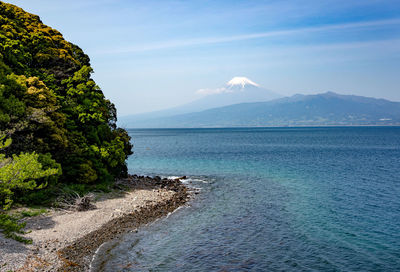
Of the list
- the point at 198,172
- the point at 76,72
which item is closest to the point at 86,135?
the point at 76,72

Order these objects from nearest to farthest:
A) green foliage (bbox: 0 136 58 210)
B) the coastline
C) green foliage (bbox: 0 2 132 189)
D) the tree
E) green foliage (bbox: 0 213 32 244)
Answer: the coastline, green foliage (bbox: 0 136 58 210), the tree, green foliage (bbox: 0 213 32 244), green foliage (bbox: 0 2 132 189)

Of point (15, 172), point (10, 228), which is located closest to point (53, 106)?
point (15, 172)

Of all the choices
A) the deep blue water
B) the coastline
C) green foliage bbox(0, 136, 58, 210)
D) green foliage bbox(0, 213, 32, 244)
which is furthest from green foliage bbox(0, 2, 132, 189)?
the deep blue water

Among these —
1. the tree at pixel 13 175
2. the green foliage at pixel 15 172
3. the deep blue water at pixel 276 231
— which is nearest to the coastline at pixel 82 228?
the tree at pixel 13 175

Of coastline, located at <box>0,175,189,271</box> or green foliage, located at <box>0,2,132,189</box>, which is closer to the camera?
coastline, located at <box>0,175,189,271</box>

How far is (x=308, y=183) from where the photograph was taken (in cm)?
4734

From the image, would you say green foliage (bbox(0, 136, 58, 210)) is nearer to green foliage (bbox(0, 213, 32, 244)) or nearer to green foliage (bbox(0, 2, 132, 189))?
green foliage (bbox(0, 213, 32, 244))

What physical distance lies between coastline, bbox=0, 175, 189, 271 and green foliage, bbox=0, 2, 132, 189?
442 cm

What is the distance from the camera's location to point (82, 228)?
25.4 metres

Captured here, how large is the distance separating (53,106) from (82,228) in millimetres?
13296

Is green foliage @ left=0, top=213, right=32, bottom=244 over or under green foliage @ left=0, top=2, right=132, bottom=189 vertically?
under

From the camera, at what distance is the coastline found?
18875 millimetres

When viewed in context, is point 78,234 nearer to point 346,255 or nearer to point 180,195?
point 180,195

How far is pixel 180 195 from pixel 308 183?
2153 cm
